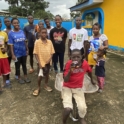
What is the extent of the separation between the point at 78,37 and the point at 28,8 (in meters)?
26.3

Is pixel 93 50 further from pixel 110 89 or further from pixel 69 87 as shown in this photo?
pixel 69 87

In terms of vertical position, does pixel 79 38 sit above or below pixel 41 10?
below

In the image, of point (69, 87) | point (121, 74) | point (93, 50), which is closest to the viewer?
point (69, 87)

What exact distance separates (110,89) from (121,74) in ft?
3.94

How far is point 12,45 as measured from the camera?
12.2 ft

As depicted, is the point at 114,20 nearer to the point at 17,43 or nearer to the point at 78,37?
the point at 78,37

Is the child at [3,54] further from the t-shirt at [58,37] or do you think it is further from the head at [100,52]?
the head at [100,52]

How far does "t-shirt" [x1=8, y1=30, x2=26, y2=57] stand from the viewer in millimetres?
3672

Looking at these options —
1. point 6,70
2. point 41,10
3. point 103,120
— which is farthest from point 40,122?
point 41,10

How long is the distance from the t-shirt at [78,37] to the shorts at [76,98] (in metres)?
1.63

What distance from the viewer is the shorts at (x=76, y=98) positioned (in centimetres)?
231

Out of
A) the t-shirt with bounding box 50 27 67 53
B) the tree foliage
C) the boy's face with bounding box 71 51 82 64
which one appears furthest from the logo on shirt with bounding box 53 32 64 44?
the tree foliage

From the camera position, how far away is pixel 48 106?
3.09 meters

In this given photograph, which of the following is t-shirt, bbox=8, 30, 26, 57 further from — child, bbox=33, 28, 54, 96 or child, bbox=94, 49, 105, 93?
child, bbox=94, 49, 105, 93
